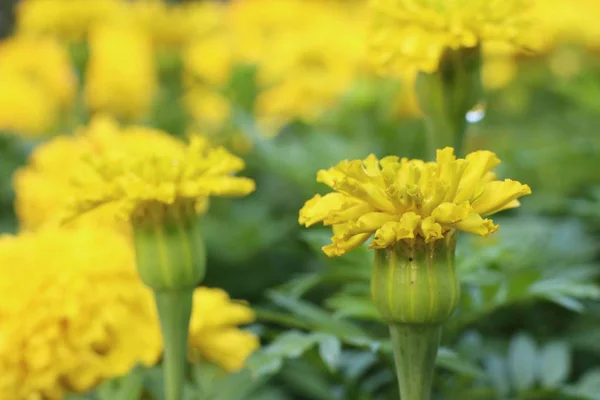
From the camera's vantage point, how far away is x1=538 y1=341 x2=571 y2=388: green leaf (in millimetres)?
671

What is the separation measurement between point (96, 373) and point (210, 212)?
1.49 ft

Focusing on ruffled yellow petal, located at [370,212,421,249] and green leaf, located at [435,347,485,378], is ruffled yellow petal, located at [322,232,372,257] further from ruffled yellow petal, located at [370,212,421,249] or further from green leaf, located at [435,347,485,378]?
green leaf, located at [435,347,485,378]

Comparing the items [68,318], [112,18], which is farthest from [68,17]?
[68,318]

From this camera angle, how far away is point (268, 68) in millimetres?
1449

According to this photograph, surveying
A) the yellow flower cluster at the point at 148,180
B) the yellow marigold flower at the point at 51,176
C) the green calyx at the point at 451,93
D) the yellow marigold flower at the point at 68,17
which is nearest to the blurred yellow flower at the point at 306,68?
the yellow marigold flower at the point at 68,17

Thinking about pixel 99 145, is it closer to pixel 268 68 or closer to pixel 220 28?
pixel 268 68

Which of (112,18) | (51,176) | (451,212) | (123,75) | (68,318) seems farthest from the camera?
(123,75)

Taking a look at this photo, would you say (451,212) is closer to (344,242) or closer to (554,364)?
(344,242)

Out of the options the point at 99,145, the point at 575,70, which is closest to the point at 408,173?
the point at 99,145

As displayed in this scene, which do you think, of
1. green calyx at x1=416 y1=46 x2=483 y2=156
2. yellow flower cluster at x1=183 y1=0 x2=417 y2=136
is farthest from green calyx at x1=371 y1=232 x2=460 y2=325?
yellow flower cluster at x1=183 y1=0 x2=417 y2=136

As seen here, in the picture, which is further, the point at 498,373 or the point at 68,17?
the point at 68,17

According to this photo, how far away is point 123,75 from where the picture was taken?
1609mm

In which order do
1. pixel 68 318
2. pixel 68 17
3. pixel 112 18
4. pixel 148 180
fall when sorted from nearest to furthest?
pixel 148 180
pixel 68 318
pixel 68 17
pixel 112 18

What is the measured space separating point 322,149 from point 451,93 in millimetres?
300
